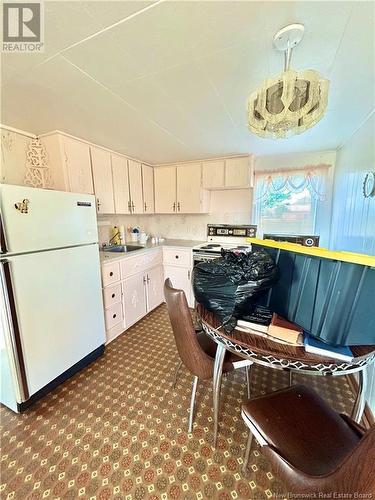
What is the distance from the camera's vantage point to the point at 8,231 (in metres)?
1.33

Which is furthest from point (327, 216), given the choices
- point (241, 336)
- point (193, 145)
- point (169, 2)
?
point (169, 2)

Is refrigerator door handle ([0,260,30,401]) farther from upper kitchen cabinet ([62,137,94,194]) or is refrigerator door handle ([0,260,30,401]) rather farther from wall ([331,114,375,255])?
wall ([331,114,375,255])

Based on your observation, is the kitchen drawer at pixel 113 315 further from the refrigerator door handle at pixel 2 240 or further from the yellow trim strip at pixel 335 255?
the yellow trim strip at pixel 335 255

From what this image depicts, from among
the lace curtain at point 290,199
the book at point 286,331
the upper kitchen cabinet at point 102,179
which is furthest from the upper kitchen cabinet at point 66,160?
the lace curtain at point 290,199

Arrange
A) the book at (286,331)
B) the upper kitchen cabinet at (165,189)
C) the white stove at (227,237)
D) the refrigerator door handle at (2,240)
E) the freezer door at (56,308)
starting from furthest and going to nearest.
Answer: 1. the upper kitchen cabinet at (165,189)
2. the white stove at (227,237)
3. the freezer door at (56,308)
4. the refrigerator door handle at (2,240)
5. the book at (286,331)

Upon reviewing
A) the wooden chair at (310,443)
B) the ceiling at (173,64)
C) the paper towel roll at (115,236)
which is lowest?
the wooden chair at (310,443)

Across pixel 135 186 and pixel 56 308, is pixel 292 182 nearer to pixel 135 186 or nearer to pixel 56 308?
pixel 135 186

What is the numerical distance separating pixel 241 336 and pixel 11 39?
1.92 meters

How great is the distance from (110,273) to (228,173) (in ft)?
7.05

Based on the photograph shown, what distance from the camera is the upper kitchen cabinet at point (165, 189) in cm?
334

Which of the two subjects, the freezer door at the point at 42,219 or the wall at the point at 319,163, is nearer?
the freezer door at the point at 42,219

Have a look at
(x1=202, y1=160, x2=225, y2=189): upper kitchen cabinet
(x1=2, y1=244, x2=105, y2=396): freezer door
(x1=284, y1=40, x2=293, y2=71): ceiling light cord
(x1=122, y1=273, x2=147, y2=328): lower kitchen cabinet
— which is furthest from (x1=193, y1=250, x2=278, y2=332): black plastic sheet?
(x1=202, y1=160, x2=225, y2=189): upper kitchen cabinet

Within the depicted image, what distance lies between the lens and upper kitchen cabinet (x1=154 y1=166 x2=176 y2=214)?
334 centimetres

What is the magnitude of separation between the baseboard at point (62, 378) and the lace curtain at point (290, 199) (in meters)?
2.78
